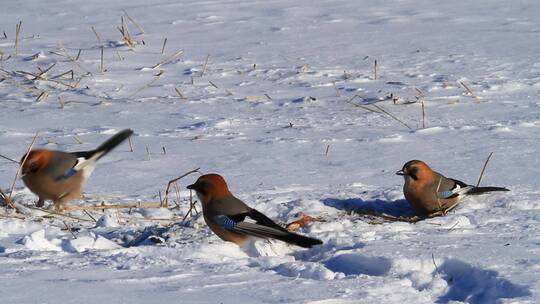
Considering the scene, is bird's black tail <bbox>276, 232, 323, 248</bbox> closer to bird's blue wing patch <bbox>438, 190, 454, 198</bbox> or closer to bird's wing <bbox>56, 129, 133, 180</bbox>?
bird's blue wing patch <bbox>438, 190, 454, 198</bbox>

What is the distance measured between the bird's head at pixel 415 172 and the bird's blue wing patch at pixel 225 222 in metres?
1.28

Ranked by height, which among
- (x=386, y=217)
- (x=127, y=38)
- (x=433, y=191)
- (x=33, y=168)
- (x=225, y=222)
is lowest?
(x=386, y=217)

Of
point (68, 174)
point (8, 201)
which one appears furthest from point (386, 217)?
point (8, 201)

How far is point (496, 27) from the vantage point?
36.8 ft

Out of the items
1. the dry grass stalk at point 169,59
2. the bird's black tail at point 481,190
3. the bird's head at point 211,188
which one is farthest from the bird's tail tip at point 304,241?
the dry grass stalk at point 169,59

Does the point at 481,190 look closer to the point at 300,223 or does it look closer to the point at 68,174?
the point at 300,223

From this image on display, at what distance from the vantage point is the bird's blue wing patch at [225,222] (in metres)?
5.12

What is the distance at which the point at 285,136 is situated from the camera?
774 centimetres

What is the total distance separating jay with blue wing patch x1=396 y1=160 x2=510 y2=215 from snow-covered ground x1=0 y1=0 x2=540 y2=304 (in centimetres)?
12

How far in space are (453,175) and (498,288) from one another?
2720 mm

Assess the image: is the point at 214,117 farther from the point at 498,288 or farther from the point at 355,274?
the point at 498,288

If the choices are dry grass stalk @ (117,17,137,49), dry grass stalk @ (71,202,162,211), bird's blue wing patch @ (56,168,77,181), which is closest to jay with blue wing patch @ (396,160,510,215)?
dry grass stalk @ (71,202,162,211)

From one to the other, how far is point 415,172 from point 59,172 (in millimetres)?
2222

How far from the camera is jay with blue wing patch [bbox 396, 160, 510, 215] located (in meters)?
5.83
